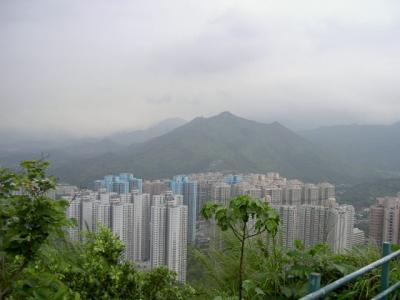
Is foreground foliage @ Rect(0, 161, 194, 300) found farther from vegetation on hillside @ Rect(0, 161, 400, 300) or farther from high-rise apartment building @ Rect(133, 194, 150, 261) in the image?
high-rise apartment building @ Rect(133, 194, 150, 261)

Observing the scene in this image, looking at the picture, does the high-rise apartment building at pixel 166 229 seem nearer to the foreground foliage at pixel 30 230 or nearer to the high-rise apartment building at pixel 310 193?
the foreground foliage at pixel 30 230

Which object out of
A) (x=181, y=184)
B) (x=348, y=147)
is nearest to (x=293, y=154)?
(x=348, y=147)

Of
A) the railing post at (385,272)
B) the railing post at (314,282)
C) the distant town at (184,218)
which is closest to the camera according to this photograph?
the railing post at (314,282)

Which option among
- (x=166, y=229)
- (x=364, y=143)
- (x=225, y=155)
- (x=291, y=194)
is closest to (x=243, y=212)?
(x=166, y=229)

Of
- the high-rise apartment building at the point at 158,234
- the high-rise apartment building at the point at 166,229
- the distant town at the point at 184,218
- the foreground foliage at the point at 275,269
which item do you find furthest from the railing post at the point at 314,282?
the high-rise apartment building at the point at 166,229

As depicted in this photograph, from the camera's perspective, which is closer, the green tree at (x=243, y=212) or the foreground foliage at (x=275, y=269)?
the green tree at (x=243, y=212)

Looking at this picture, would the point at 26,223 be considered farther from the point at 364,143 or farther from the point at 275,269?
the point at 364,143

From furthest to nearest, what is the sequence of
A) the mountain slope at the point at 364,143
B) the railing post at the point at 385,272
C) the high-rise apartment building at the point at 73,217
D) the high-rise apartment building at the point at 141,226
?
the mountain slope at the point at 364,143 < the high-rise apartment building at the point at 141,226 < the railing post at the point at 385,272 < the high-rise apartment building at the point at 73,217

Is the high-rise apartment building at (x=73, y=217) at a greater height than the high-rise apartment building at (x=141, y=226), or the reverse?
the high-rise apartment building at (x=73, y=217)
